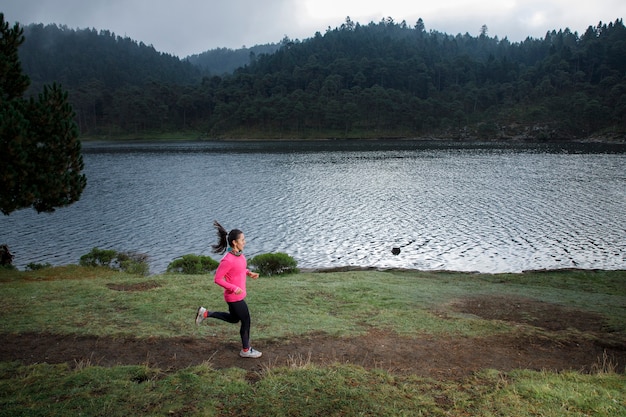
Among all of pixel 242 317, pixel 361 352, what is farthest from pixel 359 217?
pixel 242 317

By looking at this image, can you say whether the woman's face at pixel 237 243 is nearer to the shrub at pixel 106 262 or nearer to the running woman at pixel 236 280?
the running woman at pixel 236 280

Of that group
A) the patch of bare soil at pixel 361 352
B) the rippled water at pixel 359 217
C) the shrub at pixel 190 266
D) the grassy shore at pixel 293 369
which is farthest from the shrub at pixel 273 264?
the patch of bare soil at pixel 361 352

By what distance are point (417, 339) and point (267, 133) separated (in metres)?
179

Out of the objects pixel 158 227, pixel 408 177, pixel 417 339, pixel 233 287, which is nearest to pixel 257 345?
pixel 233 287

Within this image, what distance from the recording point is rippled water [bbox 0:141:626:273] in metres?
31.3

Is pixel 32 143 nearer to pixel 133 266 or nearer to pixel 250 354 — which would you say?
pixel 133 266

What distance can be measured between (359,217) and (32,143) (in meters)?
31.3

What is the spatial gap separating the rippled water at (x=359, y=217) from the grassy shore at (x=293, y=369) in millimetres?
12499

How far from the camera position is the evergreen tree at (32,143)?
16.3 metres

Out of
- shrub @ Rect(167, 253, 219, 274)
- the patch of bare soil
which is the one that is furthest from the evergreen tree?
the patch of bare soil

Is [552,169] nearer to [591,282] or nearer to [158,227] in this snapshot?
[591,282]

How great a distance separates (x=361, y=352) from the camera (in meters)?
9.89

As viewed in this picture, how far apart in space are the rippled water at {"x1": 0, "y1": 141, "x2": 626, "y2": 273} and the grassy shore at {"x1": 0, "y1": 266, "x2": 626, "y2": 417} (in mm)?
12499

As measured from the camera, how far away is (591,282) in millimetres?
21547
